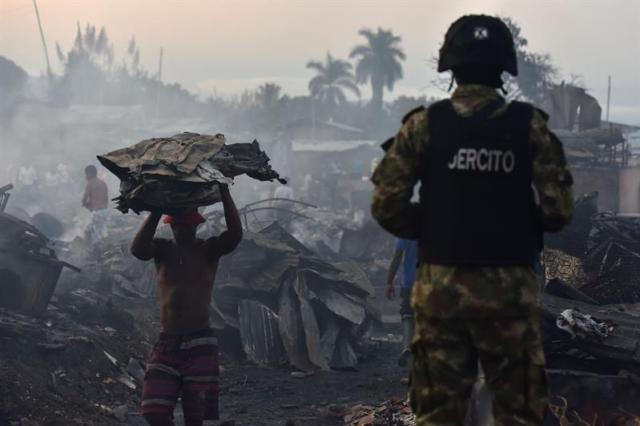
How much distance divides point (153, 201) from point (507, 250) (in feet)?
7.55

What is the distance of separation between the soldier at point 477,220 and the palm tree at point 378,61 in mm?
68009

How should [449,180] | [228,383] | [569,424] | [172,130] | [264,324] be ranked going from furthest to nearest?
1. [172,130]
2. [264,324]
3. [228,383]
4. [569,424]
5. [449,180]

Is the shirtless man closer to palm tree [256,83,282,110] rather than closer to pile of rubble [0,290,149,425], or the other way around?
pile of rubble [0,290,149,425]

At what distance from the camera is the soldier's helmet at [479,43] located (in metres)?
3.18

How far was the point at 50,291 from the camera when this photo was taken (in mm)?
9086

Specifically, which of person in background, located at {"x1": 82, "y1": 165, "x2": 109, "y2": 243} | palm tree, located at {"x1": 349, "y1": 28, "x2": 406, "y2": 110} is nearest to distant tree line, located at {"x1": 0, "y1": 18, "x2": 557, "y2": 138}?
palm tree, located at {"x1": 349, "y1": 28, "x2": 406, "y2": 110}

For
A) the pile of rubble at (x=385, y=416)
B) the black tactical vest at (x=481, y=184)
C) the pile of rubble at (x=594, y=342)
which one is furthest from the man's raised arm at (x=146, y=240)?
the pile of rubble at (x=594, y=342)

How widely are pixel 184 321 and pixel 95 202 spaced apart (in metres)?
10.6

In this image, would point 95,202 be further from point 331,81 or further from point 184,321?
point 331,81

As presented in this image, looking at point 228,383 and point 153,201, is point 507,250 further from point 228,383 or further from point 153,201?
point 228,383

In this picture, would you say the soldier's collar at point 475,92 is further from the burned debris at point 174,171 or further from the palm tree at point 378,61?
Result: the palm tree at point 378,61

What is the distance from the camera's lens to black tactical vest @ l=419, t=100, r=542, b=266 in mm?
3072

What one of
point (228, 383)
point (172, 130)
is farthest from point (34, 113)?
point (228, 383)

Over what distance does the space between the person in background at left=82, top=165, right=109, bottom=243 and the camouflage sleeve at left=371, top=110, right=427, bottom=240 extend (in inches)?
Result: 477
